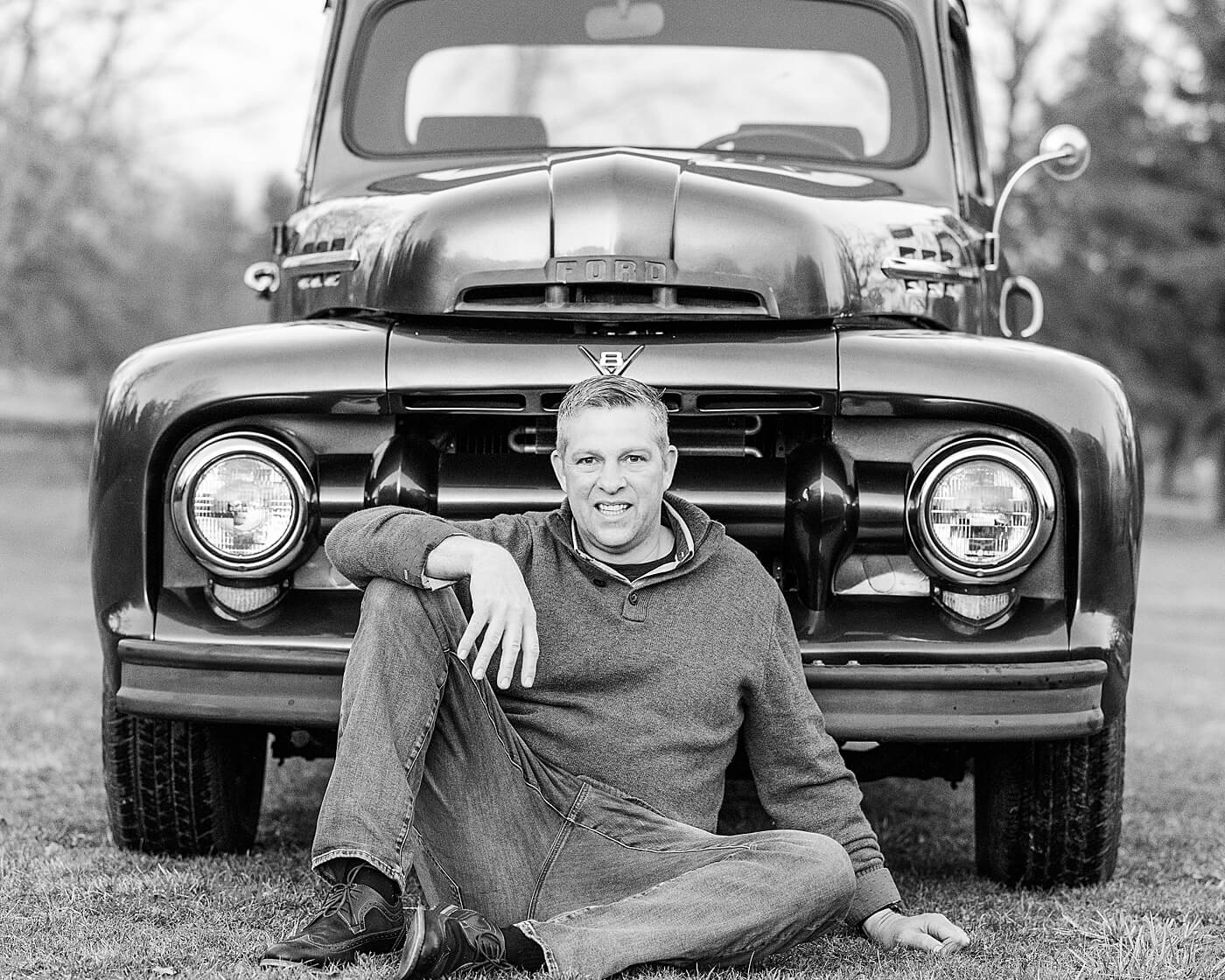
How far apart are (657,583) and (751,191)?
920mm

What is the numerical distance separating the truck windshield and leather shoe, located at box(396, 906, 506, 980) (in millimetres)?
2190

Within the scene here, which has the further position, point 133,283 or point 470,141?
point 133,283

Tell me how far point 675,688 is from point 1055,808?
0.96m

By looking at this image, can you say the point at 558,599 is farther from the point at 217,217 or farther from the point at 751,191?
the point at 217,217

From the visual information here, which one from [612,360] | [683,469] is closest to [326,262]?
[612,360]

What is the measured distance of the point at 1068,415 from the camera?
2.96 meters

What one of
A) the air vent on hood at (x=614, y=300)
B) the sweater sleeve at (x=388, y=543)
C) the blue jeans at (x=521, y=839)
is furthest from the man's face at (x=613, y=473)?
the air vent on hood at (x=614, y=300)

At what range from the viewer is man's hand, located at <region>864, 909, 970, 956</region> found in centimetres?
278

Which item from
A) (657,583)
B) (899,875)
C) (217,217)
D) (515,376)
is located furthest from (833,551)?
(217,217)

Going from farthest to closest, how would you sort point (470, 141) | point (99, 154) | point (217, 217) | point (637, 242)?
point (217, 217), point (99, 154), point (470, 141), point (637, 242)

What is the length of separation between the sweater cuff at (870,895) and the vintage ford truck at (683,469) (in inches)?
10.4

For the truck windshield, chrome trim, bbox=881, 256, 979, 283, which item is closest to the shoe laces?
chrome trim, bbox=881, 256, 979, 283

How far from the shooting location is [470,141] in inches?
161

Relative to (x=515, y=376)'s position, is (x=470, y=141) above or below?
above
